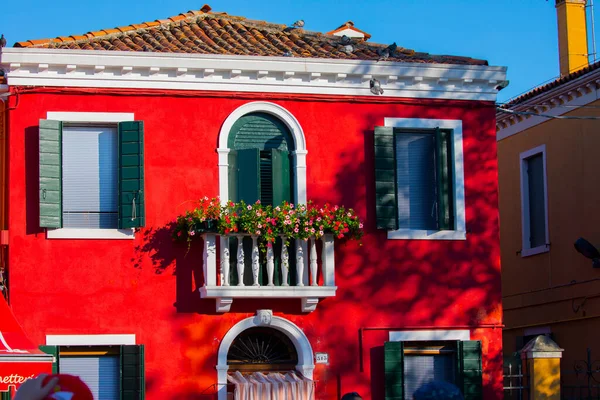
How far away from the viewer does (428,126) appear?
17.5 meters

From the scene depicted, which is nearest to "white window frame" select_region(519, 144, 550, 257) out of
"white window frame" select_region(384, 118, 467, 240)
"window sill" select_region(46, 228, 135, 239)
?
"white window frame" select_region(384, 118, 467, 240)

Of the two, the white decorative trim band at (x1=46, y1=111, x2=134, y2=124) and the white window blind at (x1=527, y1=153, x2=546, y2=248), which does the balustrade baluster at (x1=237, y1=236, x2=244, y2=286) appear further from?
the white window blind at (x1=527, y1=153, x2=546, y2=248)

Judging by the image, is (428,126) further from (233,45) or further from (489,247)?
(233,45)

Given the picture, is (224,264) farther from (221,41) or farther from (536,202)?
(536,202)

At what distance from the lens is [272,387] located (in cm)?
1606

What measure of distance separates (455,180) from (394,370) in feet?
10.4

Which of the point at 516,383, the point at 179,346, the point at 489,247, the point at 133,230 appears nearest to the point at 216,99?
the point at 133,230

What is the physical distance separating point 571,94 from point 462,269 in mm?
5592

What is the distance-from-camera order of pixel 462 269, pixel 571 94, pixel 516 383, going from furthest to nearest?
pixel 571 94 < pixel 516 383 < pixel 462 269

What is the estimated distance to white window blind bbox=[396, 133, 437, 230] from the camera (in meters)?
17.4

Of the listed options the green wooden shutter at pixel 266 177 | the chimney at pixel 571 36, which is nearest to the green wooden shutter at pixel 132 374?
the green wooden shutter at pixel 266 177

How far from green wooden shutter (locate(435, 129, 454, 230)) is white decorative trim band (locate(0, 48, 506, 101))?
2.57ft

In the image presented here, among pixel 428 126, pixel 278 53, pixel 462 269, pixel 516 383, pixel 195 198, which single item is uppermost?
pixel 278 53

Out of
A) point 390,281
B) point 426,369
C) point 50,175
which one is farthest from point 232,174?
point 426,369
